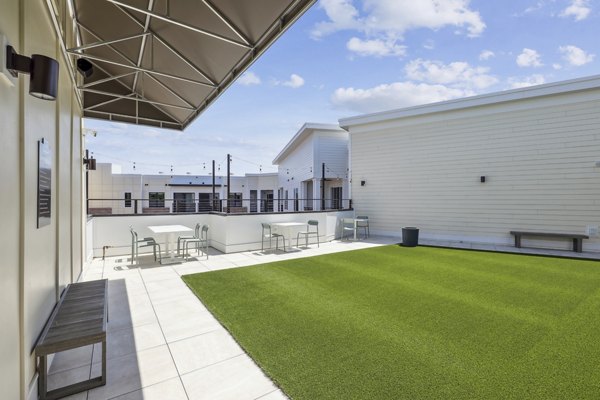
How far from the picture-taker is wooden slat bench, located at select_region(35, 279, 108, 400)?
1.95 meters

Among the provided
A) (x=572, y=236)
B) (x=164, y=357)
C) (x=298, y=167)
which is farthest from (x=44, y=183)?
(x=298, y=167)

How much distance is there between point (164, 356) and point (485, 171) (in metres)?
9.33

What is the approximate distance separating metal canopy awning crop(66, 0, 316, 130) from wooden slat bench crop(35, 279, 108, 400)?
2751mm

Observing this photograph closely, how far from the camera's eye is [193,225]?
780 centimetres

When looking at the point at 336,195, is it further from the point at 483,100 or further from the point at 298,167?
the point at 483,100

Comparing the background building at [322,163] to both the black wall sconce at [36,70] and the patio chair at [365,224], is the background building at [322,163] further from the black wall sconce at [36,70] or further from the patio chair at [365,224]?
the black wall sconce at [36,70]

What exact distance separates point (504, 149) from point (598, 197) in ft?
7.88

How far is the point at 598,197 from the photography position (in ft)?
23.1

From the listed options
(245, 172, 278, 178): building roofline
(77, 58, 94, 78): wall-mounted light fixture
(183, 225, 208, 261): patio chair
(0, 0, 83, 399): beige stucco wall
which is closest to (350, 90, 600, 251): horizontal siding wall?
(183, 225, 208, 261): patio chair

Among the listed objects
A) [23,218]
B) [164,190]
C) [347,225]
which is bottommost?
[347,225]

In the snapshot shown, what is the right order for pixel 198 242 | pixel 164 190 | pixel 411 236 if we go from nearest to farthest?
1. pixel 198 242
2. pixel 411 236
3. pixel 164 190

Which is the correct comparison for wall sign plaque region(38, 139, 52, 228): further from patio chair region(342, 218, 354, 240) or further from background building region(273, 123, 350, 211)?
background building region(273, 123, 350, 211)

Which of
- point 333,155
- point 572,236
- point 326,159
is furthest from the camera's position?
point 333,155

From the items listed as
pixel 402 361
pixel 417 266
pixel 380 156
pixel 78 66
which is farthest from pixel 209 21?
pixel 380 156
